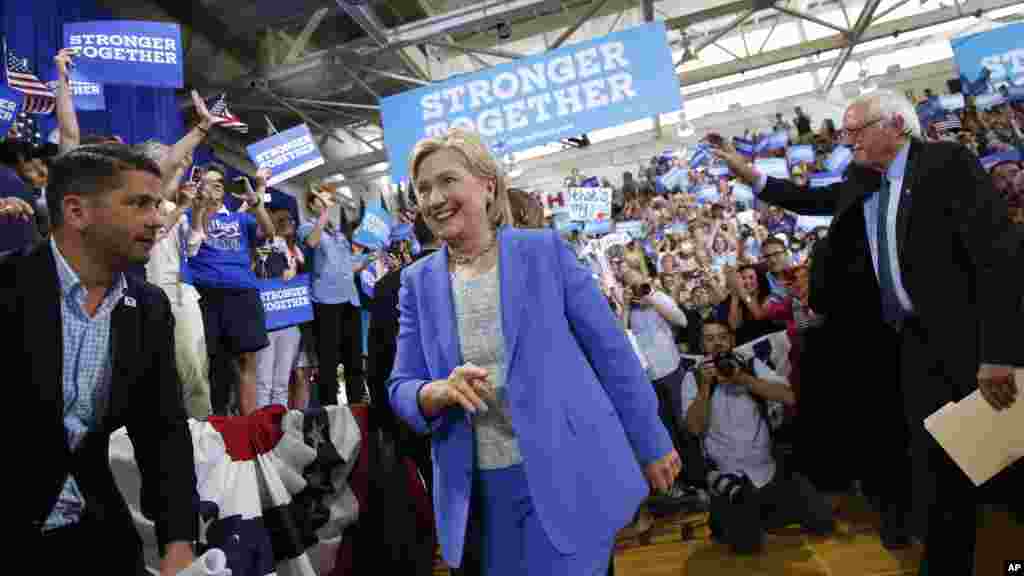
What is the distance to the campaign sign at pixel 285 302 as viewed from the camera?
4.29 metres

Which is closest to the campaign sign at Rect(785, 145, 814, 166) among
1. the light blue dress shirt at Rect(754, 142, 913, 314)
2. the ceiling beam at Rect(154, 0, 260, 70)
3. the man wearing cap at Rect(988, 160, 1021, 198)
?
the man wearing cap at Rect(988, 160, 1021, 198)

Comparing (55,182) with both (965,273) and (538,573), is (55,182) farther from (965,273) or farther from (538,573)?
(965,273)

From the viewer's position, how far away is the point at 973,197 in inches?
79.3

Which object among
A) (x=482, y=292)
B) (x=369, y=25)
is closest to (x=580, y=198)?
(x=369, y=25)

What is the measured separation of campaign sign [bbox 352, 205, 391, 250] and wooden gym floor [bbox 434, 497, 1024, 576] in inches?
123

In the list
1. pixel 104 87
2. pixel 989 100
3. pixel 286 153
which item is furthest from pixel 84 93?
pixel 989 100

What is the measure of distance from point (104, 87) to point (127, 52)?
3256 millimetres

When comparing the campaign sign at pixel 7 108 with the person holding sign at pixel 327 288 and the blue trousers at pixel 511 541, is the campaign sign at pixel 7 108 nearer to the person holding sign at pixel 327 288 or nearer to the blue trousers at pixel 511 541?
the person holding sign at pixel 327 288

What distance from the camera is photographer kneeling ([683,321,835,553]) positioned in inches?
133

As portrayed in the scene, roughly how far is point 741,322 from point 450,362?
3.57 meters

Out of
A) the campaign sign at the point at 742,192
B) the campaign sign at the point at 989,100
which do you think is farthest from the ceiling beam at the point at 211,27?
the campaign sign at the point at 989,100

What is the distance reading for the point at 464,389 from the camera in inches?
50.4

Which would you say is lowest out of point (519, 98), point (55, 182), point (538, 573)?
point (538, 573)

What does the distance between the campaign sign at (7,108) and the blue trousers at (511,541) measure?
3212 millimetres
